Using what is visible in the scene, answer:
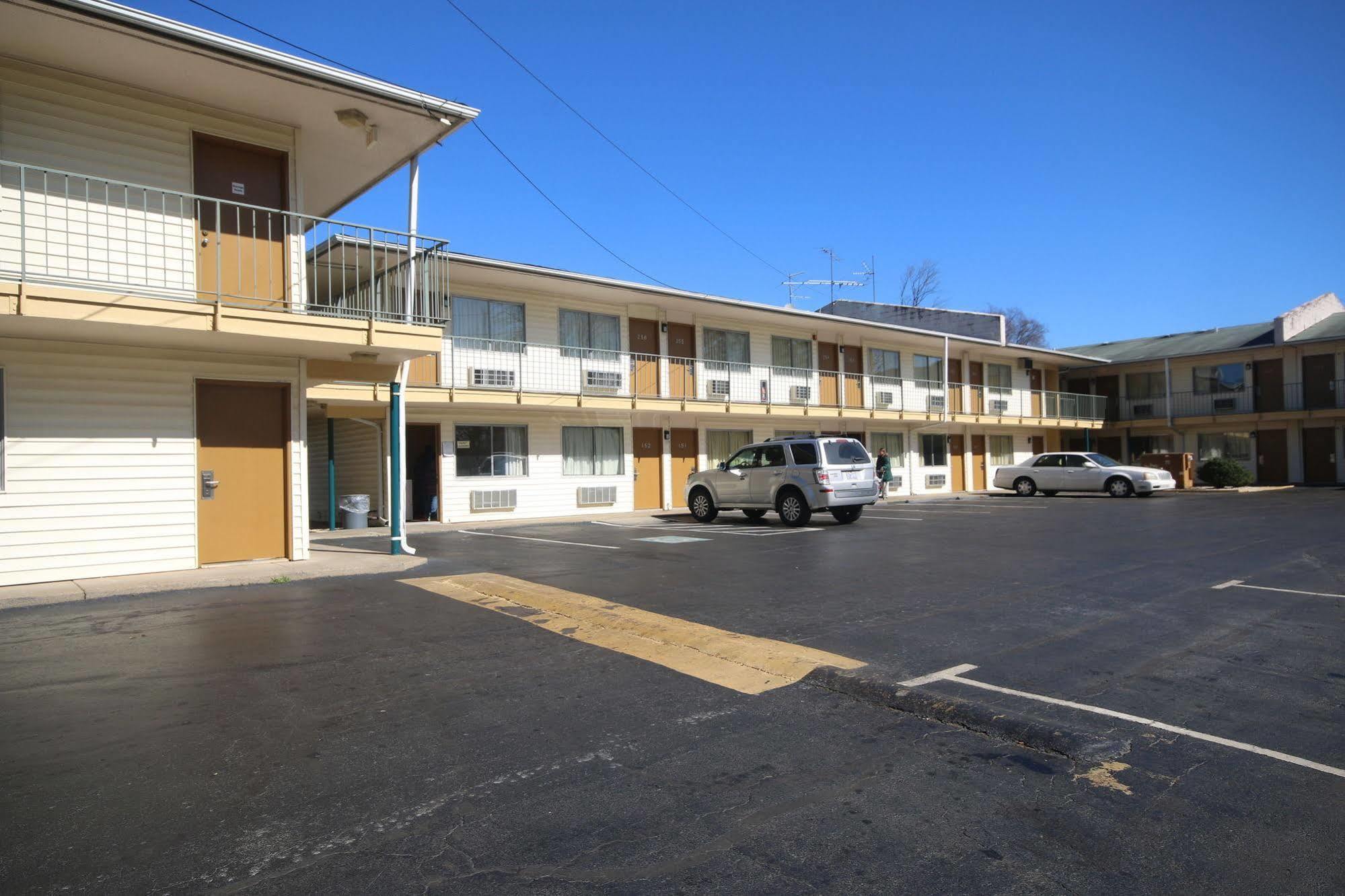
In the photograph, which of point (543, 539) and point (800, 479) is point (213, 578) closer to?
point (543, 539)

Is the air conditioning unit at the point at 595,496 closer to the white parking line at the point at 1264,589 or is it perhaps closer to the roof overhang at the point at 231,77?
the roof overhang at the point at 231,77

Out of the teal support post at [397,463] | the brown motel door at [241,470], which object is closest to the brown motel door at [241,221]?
the brown motel door at [241,470]

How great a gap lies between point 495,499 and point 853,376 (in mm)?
14249

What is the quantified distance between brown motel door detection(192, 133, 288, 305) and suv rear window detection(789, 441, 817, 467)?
1030cm

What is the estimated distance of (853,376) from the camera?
28.8m

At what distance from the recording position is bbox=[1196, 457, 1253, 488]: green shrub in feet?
102

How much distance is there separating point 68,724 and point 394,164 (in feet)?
32.5

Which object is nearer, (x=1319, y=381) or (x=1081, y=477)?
(x=1081, y=477)

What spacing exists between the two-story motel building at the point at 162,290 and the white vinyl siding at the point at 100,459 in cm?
2

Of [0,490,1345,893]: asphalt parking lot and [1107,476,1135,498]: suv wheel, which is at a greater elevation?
[1107,476,1135,498]: suv wheel

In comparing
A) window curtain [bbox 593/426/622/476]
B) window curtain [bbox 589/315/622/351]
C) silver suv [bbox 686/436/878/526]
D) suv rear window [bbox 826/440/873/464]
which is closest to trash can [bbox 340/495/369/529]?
window curtain [bbox 593/426/622/476]

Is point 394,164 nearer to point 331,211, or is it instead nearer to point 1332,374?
point 331,211

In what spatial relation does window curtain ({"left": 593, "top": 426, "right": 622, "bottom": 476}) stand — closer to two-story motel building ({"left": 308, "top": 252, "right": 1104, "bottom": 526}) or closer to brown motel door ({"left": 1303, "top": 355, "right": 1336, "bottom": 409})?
two-story motel building ({"left": 308, "top": 252, "right": 1104, "bottom": 526})

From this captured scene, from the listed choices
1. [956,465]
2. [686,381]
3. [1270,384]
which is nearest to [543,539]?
[686,381]
